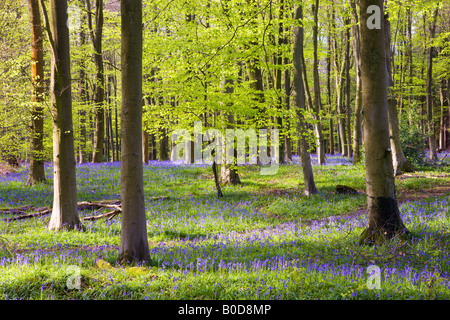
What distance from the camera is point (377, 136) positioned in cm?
550

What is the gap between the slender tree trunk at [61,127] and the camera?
23.0 feet

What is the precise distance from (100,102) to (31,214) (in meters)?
11.2

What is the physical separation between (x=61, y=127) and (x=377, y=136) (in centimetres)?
675

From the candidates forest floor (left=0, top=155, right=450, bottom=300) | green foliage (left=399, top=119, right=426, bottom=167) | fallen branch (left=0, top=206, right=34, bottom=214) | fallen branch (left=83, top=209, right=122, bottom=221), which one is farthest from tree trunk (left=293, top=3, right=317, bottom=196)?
fallen branch (left=0, top=206, right=34, bottom=214)

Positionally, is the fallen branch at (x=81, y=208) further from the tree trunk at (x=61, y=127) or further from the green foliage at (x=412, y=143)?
the green foliage at (x=412, y=143)

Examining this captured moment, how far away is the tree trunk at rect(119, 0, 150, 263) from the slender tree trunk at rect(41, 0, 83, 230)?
11.0 ft

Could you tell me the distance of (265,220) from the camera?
8703mm

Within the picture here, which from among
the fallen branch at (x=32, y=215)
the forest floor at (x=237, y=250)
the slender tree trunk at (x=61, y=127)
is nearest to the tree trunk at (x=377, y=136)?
the forest floor at (x=237, y=250)

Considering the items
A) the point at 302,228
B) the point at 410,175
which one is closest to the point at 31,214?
the point at 302,228

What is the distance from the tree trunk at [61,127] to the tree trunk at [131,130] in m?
3.36

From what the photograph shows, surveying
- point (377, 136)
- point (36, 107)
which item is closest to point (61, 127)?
point (377, 136)

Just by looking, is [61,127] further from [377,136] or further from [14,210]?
[377,136]
